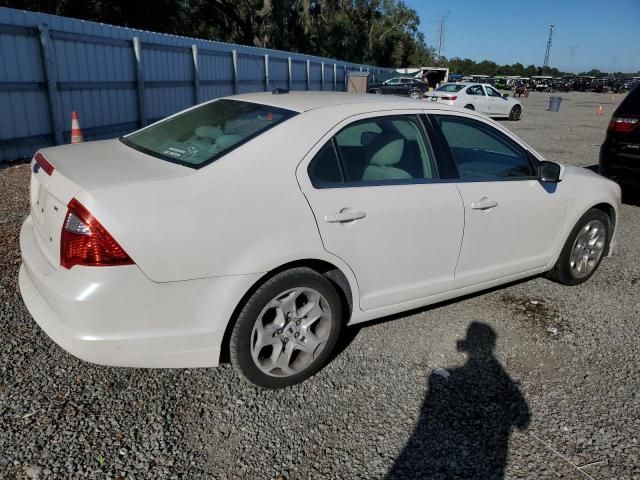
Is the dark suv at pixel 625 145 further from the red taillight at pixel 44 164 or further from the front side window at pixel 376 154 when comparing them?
the red taillight at pixel 44 164

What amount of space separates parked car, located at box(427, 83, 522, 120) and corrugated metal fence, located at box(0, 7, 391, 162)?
9.23 meters

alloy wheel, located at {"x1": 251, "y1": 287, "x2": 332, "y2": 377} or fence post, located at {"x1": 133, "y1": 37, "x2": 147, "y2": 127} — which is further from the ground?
fence post, located at {"x1": 133, "y1": 37, "x2": 147, "y2": 127}

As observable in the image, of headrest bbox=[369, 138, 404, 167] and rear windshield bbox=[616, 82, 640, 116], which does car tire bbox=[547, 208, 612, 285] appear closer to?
headrest bbox=[369, 138, 404, 167]

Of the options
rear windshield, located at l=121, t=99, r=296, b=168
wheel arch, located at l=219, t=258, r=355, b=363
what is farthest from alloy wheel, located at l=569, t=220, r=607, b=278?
rear windshield, located at l=121, t=99, r=296, b=168

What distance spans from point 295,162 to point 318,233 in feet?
1.30

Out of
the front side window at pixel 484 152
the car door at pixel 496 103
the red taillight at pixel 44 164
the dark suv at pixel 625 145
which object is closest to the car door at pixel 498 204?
the front side window at pixel 484 152

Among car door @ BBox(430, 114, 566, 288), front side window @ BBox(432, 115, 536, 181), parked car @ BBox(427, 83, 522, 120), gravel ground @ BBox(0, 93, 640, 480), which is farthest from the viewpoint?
parked car @ BBox(427, 83, 522, 120)

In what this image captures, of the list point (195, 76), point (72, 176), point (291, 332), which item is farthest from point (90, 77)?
point (291, 332)

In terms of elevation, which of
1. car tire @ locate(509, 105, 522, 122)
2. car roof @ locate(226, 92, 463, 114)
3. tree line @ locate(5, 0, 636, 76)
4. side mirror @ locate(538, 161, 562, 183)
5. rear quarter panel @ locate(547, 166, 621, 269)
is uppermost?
tree line @ locate(5, 0, 636, 76)

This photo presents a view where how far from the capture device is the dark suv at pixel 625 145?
689 cm

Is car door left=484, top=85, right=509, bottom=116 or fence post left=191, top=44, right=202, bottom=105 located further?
car door left=484, top=85, right=509, bottom=116

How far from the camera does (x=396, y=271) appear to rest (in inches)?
124

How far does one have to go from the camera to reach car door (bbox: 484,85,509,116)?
70.9ft

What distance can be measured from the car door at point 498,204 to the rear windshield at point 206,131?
1.15 m
